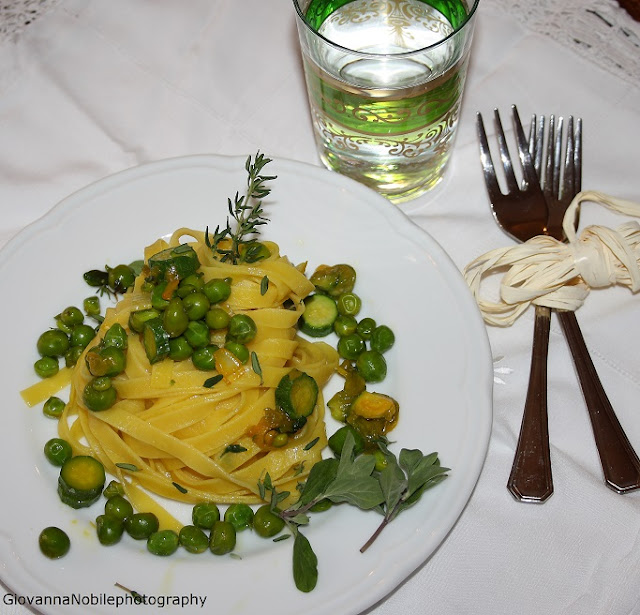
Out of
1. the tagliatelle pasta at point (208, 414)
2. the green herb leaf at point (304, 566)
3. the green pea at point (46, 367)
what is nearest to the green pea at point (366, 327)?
the tagliatelle pasta at point (208, 414)

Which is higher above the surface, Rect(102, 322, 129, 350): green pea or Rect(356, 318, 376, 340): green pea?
Rect(102, 322, 129, 350): green pea

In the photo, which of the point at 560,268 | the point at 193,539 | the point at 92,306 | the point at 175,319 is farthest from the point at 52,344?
the point at 560,268

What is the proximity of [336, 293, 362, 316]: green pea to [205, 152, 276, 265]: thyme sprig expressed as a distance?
16.7 inches

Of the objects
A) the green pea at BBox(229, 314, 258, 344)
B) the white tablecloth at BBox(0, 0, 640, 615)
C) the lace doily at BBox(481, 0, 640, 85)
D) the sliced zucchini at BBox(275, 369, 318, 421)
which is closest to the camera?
the sliced zucchini at BBox(275, 369, 318, 421)

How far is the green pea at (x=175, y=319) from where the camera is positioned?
2.63m

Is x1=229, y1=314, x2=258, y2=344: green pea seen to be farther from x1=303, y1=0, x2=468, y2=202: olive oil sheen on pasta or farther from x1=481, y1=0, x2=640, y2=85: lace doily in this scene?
x1=481, y1=0, x2=640, y2=85: lace doily

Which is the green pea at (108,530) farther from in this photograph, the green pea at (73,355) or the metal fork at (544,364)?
the metal fork at (544,364)

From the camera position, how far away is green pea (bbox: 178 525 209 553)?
2502 mm

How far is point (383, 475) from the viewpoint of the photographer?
2.41 m

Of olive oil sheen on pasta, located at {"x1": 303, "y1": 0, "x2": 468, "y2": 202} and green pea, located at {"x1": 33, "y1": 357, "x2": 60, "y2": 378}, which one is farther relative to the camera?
olive oil sheen on pasta, located at {"x1": 303, "y1": 0, "x2": 468, "y2": 202}

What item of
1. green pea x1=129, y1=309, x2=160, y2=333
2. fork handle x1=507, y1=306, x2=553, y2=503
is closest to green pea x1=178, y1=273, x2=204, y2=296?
green pea x1=129, y1=309, x2=160, y2=333

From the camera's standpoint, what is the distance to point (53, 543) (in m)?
2.45

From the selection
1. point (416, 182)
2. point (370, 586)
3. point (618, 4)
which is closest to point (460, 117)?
point (416, 182)

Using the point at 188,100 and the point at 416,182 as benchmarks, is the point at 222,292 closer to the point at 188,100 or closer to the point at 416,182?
the point at 416,182
